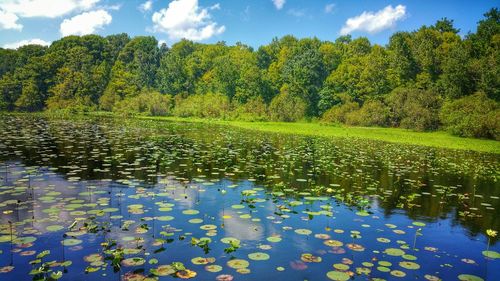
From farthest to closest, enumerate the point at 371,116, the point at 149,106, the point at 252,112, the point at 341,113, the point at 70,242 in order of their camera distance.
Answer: the point at 149,106
the point at 252,112
the point at 341,113
the point at 371,116
the point at 70,242

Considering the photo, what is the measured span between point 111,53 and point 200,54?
85.0 feet

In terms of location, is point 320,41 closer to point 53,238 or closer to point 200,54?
point 200,54

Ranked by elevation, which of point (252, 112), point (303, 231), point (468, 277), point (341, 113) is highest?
point (341, 113)

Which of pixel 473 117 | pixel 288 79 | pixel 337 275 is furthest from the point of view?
pixel 288 79

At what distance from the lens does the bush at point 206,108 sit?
56.2 m

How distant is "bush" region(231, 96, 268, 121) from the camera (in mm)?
51719

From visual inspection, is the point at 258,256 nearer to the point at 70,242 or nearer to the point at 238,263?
the point at 238,263

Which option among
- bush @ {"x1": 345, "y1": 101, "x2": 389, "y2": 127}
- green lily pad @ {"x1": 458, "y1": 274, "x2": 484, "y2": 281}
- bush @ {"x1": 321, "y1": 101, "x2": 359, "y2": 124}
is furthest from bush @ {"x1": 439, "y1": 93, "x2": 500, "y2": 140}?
green lily pad @ {"x1": 458, "y1": 274, "x2": 484, "y2": 281}

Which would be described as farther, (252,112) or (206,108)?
(206,108)

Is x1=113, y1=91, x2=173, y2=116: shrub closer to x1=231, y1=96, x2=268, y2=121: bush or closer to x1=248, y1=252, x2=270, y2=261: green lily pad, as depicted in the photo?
x1=231, y1=96, x2=268, y2=121: bush

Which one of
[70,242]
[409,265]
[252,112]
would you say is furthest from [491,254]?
[252,112]

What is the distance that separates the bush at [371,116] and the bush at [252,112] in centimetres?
1245

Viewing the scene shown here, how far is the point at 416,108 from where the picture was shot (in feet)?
Answer: 127

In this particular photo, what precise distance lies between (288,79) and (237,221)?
5682cm
